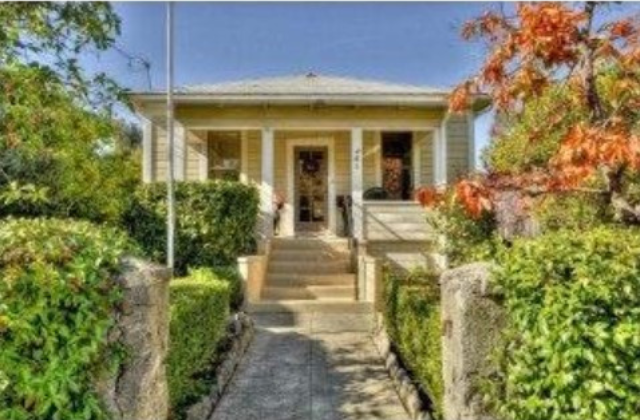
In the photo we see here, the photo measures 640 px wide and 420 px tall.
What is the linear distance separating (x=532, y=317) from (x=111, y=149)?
14.9 ft

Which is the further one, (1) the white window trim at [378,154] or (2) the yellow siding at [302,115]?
(1) the white window trim at [378,154]

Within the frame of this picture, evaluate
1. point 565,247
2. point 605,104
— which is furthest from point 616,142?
point 605,104

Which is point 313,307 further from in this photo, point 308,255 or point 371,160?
point 371,160

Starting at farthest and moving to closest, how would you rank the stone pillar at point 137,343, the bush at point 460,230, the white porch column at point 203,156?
the white porch column at point 203,156 → the bush at point 460,230 → the stone pillar at point 137,343

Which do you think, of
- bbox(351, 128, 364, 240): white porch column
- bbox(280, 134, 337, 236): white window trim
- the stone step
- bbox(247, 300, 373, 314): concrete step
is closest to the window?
bbox(280, 134, 337, 236): white window trim

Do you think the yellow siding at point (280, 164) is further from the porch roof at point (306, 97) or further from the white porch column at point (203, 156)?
the porch roof at point (306, 97)

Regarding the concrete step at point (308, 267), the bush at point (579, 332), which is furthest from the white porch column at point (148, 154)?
the bush at point (579, 332)

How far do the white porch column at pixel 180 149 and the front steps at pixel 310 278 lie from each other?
108 inches

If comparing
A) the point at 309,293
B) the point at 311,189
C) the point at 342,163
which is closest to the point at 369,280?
the point at 309,293

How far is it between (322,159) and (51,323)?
48.6 ft

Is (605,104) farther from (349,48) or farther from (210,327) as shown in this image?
(349,48)

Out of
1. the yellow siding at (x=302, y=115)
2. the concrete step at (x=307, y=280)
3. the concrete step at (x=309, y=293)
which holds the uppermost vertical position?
the yellow siding at (x=302, y=115)

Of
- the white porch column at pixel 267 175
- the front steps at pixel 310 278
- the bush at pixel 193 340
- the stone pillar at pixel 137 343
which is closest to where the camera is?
the stone pillar at pixel 137 343

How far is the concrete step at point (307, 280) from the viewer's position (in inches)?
540
